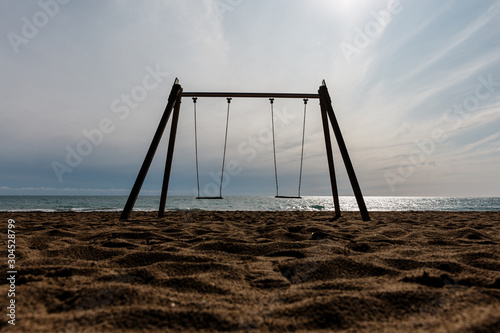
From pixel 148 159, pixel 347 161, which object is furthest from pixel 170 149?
pixel 347 161

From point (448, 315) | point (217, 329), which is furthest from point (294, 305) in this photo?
point (448, 315)

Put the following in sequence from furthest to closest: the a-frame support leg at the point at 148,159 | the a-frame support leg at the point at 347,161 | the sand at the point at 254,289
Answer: the a-frame support leg at the point at 347,161 → the a-frame support leg at the point at 148,159 → the sand at the point at 254,289

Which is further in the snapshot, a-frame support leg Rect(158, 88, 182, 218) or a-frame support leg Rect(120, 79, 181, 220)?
a-frame support leg Rect(158, 88, 182, 218)

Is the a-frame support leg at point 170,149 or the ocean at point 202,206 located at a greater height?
the a-frame support leg at point 170,149

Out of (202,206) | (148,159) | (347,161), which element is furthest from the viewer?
(202,206)

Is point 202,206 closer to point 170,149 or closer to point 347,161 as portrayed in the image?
point 170,149

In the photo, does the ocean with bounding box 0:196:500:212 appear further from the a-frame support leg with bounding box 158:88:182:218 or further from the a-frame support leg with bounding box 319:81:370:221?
the a-frame support leg with bounding box 319:81:370:221

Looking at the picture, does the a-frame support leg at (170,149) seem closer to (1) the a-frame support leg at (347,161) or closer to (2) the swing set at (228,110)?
(2) the swing set at (228,110)

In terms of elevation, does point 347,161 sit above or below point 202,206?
above

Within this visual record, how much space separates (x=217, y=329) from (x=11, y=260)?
1658 mm

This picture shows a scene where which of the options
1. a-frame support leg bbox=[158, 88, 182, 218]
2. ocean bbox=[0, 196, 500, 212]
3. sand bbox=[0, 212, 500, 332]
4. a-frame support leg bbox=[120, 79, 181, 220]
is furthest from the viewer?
ocean bbox=[0, 196, 500, 212]

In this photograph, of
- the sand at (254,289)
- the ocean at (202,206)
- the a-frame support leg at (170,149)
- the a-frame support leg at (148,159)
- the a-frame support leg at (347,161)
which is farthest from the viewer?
the ocean at (202,206)

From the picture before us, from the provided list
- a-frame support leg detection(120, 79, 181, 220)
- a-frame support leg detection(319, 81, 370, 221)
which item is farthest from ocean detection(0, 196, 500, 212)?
a-frame support leg detection(319, 81, 370, 221)

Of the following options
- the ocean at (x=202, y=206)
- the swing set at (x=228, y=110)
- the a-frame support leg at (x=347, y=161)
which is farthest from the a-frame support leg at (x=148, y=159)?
the ocean at (x=202, y=206)
